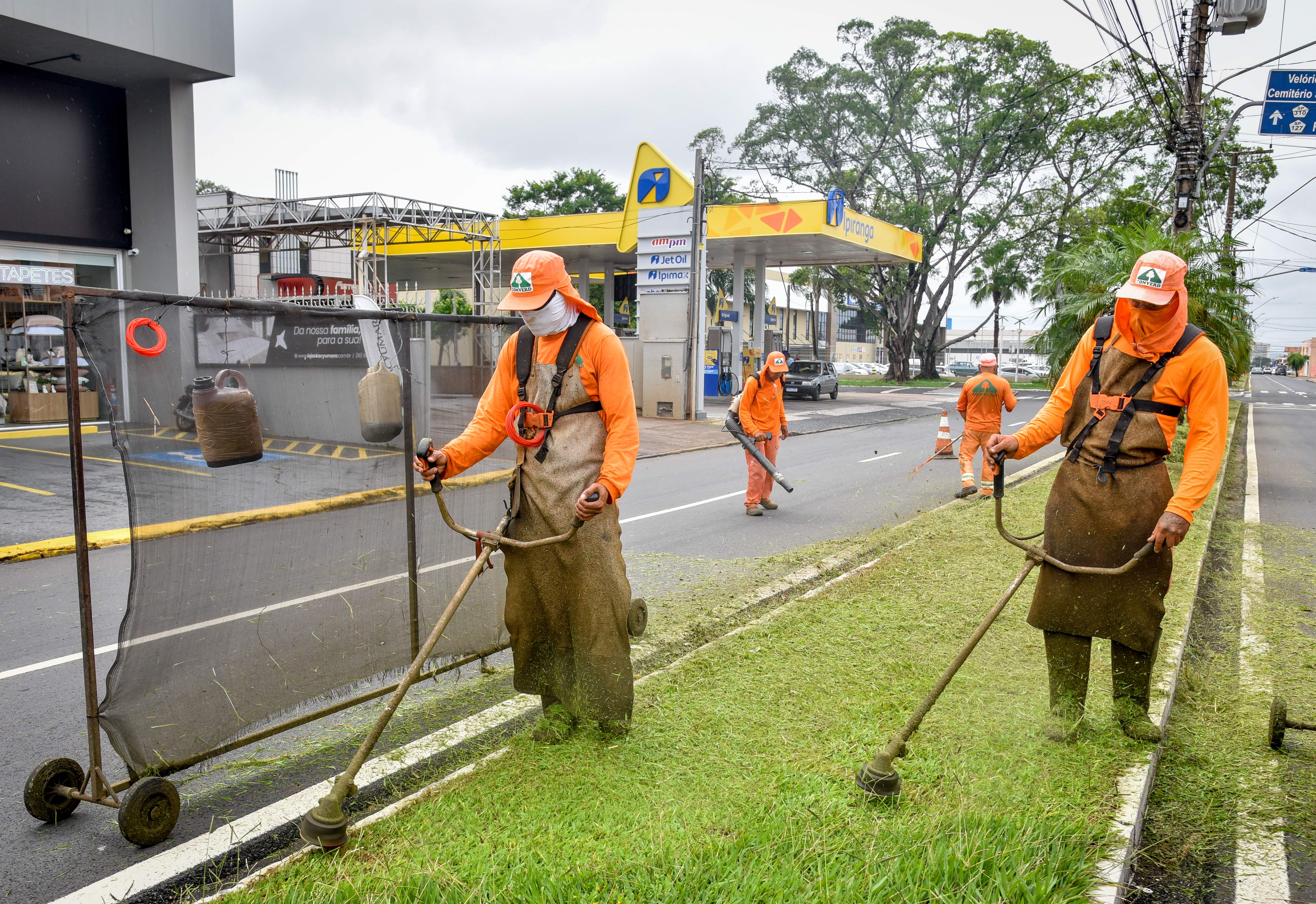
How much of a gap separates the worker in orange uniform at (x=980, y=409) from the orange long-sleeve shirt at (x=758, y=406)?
222 centimetres

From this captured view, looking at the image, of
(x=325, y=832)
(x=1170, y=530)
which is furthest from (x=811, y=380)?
(x=325, y=832)

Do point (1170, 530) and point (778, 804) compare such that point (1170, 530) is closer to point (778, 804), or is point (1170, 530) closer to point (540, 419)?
point (778, 804)

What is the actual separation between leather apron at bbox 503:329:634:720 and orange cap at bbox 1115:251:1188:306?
214 cm

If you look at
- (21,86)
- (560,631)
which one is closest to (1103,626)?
(560,631)

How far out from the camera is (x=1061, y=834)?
9.81ft

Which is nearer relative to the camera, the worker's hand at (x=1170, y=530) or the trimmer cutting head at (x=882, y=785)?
the trimmer cutting head at (x=882, y=785)

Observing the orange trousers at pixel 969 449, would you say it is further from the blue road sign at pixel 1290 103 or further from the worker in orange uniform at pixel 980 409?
the blue road sign at pixel 1290 103

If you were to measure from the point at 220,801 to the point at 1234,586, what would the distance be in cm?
702

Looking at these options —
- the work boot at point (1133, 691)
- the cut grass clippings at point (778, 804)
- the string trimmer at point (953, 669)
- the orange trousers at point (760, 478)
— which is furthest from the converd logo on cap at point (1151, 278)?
the orange trousers at point (760, 478)

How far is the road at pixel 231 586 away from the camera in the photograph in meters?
3.27

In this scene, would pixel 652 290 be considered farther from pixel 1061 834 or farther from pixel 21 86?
pixel 1061 834

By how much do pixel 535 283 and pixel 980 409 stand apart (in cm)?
862

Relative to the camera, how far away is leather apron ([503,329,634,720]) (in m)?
3.67

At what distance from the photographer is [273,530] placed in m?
3.70
